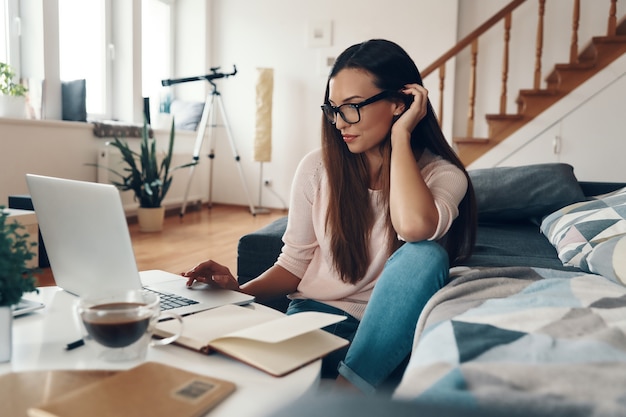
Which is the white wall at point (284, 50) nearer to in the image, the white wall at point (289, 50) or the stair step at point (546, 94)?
the white wall at point (289, 50)

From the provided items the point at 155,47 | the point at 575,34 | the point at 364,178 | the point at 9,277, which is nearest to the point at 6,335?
the point at 9,277

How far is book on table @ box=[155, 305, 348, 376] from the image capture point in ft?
2.45

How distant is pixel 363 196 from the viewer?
4.58ft

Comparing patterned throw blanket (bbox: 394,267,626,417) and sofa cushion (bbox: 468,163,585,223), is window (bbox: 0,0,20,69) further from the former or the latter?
patterned throw blanket (bbox: 394,267,626,417)

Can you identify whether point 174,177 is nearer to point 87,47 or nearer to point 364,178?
point 87,47

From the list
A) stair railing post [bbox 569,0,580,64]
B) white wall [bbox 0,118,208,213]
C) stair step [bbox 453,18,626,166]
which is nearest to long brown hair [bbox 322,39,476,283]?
white wall [bbox 0,118,208,213]

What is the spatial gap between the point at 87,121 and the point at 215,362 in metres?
3.98

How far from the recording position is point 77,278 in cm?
102

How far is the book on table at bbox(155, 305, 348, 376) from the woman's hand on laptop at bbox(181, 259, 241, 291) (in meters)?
0.23

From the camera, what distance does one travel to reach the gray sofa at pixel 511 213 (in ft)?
6.14

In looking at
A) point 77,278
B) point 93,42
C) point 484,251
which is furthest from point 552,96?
point 77,278

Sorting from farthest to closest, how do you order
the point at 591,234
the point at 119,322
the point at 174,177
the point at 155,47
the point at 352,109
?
1. the point at 155,47
2. the point at 174,177
3. the point at 591,234
4. the point at 352,109
5. the point at 119,322

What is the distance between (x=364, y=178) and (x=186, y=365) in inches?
31.1

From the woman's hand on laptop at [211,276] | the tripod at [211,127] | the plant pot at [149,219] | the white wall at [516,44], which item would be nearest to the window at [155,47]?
the tripod at [211,127]
